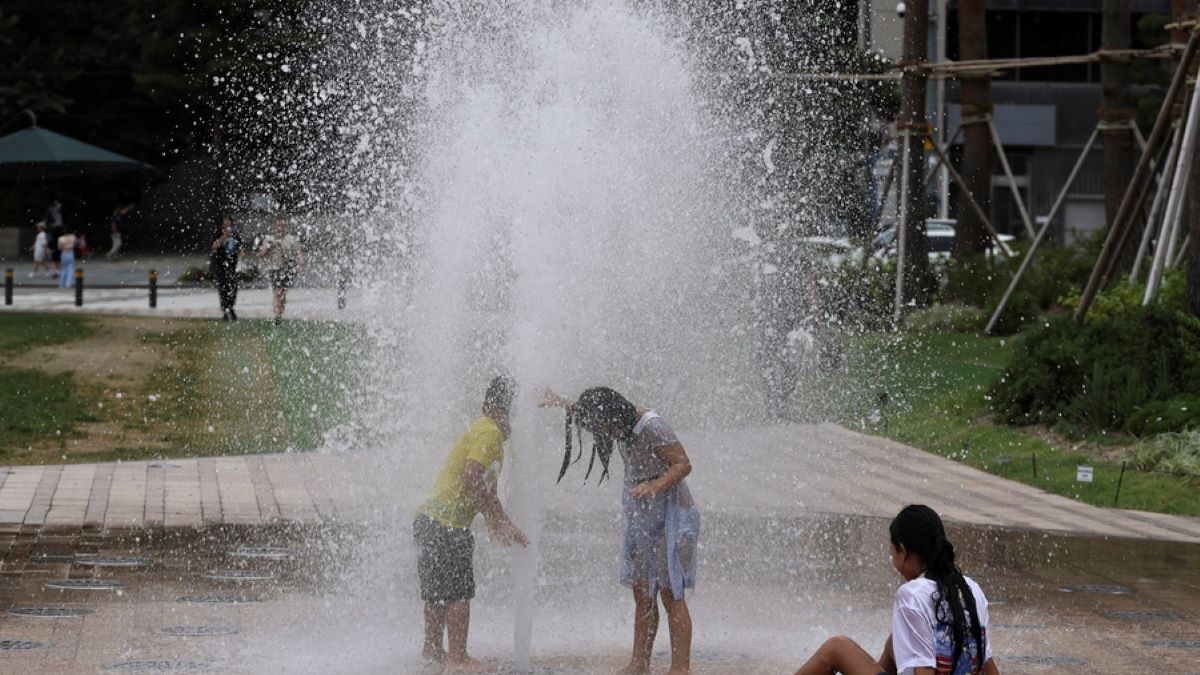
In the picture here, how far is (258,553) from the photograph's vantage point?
10930 millimetres

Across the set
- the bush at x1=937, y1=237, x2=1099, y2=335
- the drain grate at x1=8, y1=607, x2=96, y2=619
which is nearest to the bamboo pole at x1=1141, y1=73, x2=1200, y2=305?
the bush at x1=937, y1=237, x2=1099, y2=335

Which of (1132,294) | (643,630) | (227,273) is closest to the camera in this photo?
(643,630)

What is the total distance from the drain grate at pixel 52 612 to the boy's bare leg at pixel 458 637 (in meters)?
2.13

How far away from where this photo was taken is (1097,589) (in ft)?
33.6

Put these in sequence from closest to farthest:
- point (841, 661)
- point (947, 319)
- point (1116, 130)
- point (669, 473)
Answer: point (841, 661)
point (669, 473)
point (1116, 130)
point (947, 319)

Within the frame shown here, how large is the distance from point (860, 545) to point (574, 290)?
3358mm

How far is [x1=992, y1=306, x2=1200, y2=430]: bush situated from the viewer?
632 inches

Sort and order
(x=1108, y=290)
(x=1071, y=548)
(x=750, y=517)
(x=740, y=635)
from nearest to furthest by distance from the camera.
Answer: (x=740, y=635)
(x=1071, y=548)
(x=750, y=517)
(x=1108, y=290)

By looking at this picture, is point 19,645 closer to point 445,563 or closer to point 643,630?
point 445,563

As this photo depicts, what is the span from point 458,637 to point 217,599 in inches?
81.7

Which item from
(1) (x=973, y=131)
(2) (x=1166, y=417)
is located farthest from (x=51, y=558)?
(1) (x=973, y=131)

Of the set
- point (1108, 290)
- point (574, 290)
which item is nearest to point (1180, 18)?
point (1108, 290)

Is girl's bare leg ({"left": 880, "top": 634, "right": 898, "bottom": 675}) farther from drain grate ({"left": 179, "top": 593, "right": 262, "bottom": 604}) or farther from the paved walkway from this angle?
the paved walkway

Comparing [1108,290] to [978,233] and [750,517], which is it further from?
[750,517]
